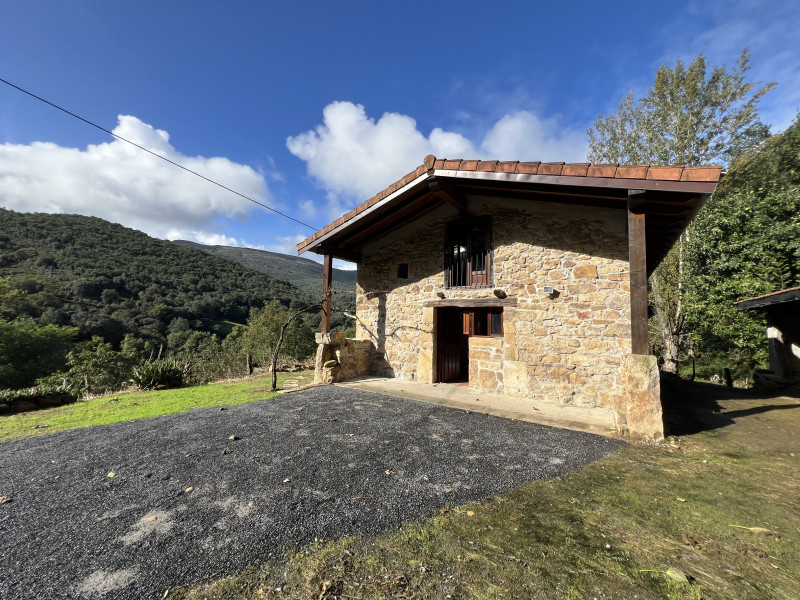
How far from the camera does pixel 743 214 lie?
970cm

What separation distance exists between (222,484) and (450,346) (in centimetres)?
595

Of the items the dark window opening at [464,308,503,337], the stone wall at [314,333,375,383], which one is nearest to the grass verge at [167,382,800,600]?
the dark window opening at [464,308,503,337]

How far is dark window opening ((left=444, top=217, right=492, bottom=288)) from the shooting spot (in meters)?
6.84

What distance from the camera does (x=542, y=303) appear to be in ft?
20.0

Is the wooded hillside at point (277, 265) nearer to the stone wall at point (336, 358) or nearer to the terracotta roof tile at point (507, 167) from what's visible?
the stone wall at point (336, 358)

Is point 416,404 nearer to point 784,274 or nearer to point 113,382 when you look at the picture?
point 784,274

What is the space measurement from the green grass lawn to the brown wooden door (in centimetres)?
394

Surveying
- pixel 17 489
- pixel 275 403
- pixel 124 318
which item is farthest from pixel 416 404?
pixel 124 318

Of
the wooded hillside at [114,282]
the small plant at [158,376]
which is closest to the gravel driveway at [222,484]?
the small plant at [158,376]

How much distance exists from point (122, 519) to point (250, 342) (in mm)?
25225

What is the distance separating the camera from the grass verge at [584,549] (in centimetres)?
166

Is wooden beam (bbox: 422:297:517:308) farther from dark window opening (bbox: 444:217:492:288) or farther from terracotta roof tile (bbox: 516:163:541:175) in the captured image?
terracotta roof tile (bbox: 516:163:541:175)

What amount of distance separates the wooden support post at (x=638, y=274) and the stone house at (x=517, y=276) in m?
0.02

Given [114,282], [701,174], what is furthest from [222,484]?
[114,282]
